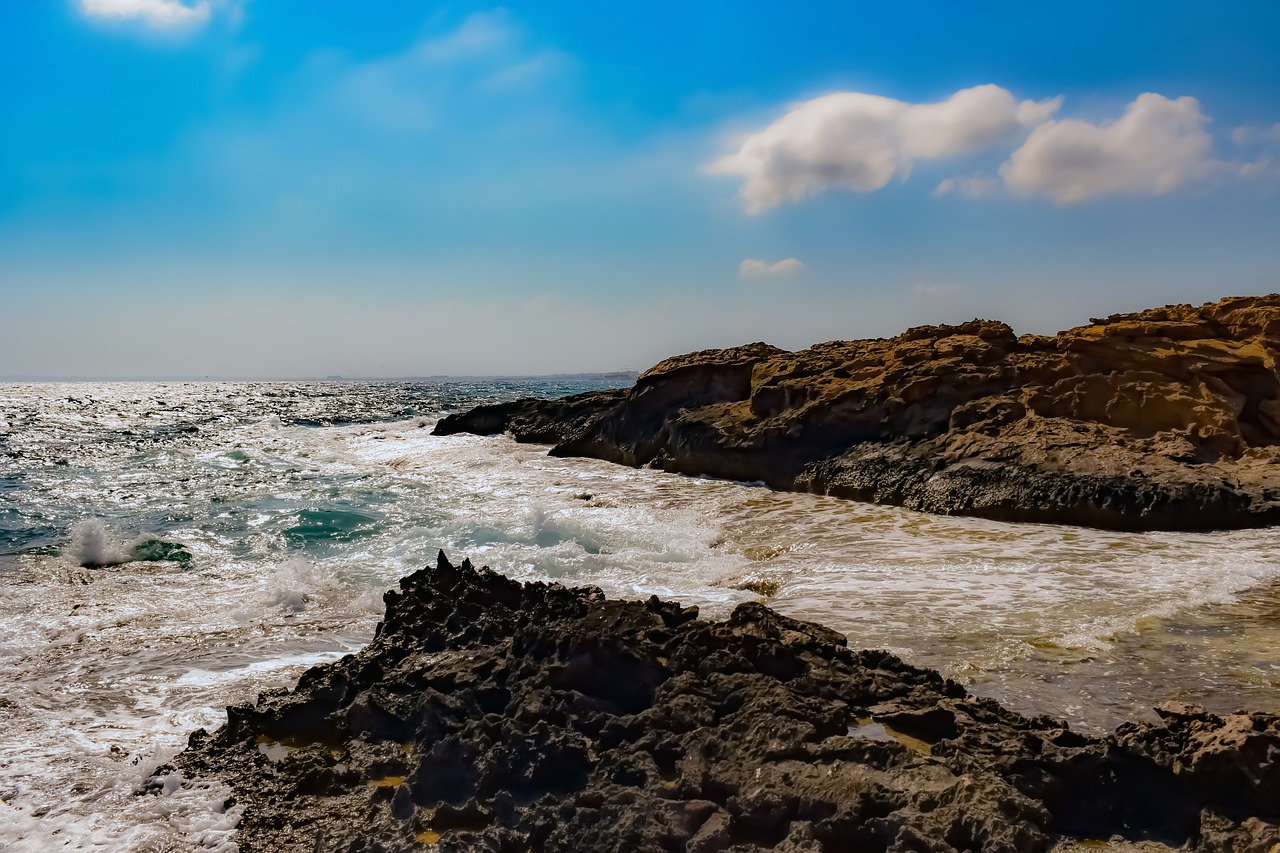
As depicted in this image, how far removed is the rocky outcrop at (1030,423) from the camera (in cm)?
1145

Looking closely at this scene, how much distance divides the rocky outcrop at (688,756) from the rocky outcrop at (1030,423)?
27.4ft

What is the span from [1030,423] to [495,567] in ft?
32.6

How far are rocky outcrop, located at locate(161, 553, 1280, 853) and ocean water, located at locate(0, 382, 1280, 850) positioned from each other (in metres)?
0.71

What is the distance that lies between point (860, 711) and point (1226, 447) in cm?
1143

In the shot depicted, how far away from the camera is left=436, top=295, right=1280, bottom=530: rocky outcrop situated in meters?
11.4

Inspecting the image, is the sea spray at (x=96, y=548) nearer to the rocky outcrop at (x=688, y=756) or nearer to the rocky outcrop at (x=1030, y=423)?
the rocky outcrop at (x=688, y=756)

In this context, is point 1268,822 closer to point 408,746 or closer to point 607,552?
point 408,746

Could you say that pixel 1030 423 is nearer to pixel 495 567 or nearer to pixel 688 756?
pixel 495 567

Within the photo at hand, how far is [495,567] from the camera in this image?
10188mm

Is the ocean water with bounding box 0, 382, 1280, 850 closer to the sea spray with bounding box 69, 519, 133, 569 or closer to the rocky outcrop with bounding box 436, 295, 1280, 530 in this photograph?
the sea spray with bounding box 69, 519, 133, 569

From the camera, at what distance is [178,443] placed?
31.0m

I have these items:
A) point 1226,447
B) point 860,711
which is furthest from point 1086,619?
point 1226,447

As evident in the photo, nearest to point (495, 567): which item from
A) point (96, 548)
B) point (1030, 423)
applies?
point (96, 548)

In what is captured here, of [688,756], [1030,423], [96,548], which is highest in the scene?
[1030,423]
